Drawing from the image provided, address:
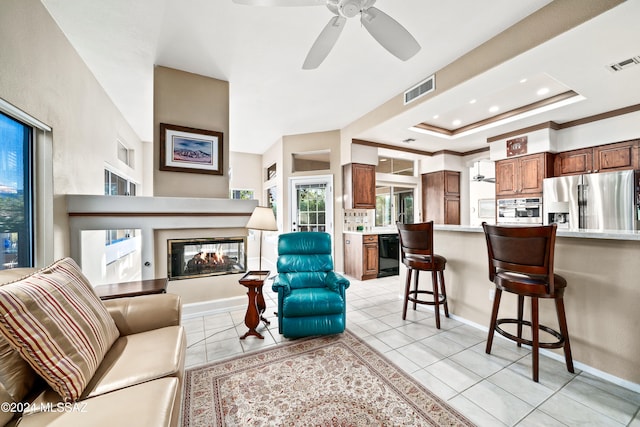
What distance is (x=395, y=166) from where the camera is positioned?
6.14 metres

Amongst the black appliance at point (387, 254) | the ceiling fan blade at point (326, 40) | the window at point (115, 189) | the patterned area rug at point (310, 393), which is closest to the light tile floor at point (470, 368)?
the patterned area rug at point (310, 393)

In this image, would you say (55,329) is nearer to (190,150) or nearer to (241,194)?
(190,150)

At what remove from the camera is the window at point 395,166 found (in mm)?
5818

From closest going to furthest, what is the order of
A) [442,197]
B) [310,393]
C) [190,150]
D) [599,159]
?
[310,393] < [190,150] < [599,159] < [442,197]

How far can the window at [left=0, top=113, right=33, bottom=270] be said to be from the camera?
1703 mm

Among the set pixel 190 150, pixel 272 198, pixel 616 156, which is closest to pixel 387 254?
pixel 272 198

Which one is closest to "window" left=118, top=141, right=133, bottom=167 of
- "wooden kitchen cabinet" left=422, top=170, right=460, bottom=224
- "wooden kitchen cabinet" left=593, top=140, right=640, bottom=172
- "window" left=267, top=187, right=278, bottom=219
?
"window" left=267, top=187, right=278, bottom=219

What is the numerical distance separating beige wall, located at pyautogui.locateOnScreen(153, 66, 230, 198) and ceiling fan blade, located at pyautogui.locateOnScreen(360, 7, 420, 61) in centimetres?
220

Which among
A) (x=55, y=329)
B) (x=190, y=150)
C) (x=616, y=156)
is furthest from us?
(x=616, y=156)

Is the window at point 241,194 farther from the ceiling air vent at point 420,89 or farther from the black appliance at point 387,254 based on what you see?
the ceiling air vent at point 420,89

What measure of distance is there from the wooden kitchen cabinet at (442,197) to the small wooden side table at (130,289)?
5.63m

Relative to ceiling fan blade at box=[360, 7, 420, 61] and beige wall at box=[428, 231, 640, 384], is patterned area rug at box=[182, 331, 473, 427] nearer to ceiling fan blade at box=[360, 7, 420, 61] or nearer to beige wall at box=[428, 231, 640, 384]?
beige wall at box=[428, 231, 640, 384]

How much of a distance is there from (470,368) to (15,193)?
3716mm

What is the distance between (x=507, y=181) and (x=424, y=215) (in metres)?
1.89
